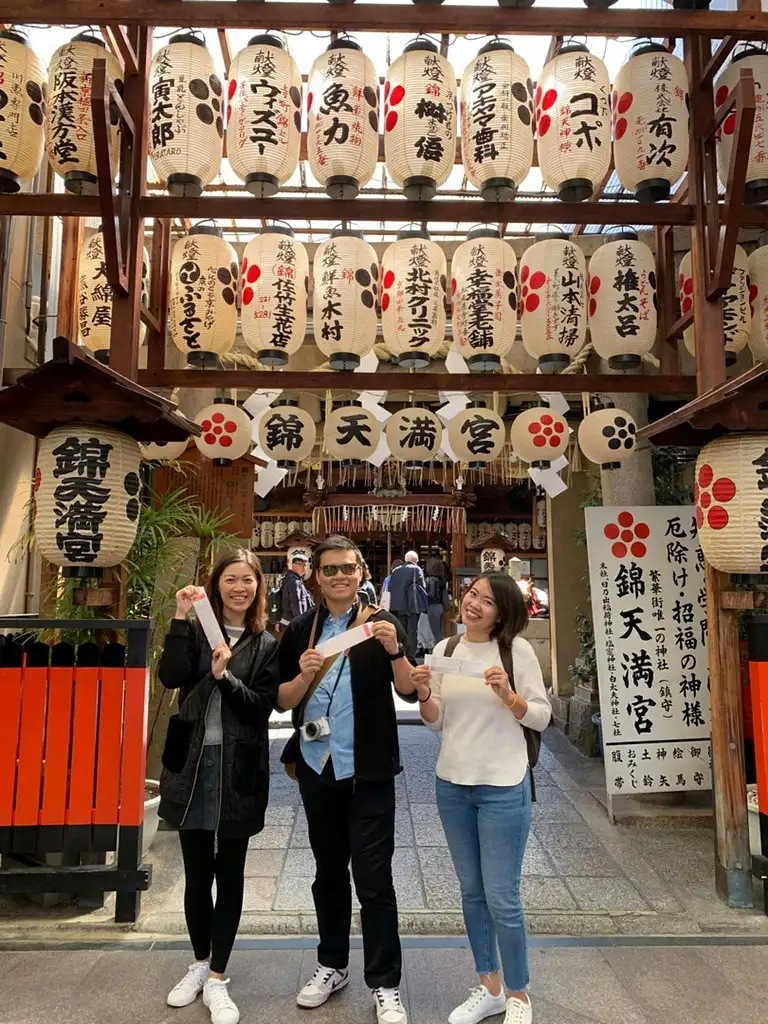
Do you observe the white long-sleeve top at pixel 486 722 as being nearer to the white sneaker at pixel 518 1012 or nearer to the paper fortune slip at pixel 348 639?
the paper fortune slip at pixel 348 639

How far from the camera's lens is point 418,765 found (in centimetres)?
775

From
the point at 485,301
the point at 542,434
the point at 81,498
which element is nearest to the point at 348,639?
the point at 81,498

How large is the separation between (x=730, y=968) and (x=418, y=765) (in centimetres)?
438

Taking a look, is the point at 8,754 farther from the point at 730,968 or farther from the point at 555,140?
the point at 555,140

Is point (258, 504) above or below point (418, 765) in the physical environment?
above

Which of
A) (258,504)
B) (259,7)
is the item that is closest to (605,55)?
(259,7)

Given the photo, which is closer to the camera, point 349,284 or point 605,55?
point 349,284

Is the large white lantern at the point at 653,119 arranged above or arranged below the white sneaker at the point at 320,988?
above

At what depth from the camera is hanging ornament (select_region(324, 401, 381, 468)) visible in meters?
6.47

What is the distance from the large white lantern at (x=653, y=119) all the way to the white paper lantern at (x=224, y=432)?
3.86m

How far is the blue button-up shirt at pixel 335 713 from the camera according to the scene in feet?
10.1

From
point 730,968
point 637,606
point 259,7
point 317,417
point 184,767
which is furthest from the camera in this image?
point 317,417

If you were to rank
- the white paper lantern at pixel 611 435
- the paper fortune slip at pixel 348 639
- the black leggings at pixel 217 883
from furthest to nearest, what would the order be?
the white paper lantern at pixel 611 435, the black leggings at pixel 217 883, the paper fortune slip at pixel 348 639

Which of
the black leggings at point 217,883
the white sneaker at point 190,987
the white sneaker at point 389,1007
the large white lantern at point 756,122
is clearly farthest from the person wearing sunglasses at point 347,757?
the large white lantern at point 756,122
